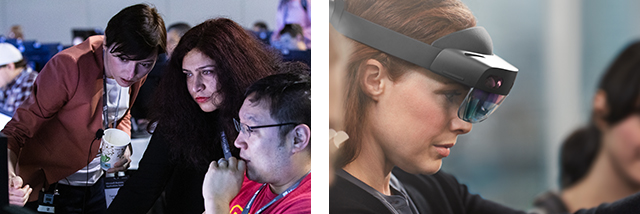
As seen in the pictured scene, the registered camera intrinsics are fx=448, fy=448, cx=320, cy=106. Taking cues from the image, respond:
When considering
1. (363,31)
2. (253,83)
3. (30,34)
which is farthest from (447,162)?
(30,34)

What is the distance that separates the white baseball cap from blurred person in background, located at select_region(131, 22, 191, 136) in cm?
61

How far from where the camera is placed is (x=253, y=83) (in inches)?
73.2

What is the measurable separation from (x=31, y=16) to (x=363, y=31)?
57.1 inches

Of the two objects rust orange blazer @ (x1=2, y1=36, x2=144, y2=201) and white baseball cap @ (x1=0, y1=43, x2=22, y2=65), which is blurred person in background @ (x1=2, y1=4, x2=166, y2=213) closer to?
rust orange blazer @ (x1=2, y1=36, x2=144, y2=201)

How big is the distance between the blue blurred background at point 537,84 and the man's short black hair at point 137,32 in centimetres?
126

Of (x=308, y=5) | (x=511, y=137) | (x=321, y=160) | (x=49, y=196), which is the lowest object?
(x=49, y=196)

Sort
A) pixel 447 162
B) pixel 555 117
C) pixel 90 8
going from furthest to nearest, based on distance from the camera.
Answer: pixel 90 8 < pixel 447 162 < pixel 555 117

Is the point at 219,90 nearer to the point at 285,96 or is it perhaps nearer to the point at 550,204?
the point at 285,96

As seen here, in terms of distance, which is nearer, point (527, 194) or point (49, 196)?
point (527, 194)

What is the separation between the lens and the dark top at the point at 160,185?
191 centimetres

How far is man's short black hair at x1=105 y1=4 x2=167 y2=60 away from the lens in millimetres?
1861

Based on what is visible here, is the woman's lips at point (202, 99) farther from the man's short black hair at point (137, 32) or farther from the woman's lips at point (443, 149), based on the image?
the woman's lips at point (443, 149)

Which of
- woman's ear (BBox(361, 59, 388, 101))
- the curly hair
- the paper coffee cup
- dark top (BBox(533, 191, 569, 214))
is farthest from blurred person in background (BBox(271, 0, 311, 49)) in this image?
dark top (BBox(533, 191, 569, 214))

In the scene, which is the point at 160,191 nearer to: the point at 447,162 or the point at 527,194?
the point at 447,162
